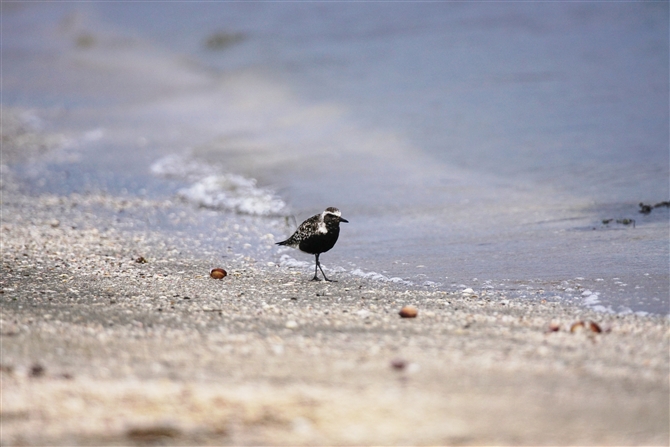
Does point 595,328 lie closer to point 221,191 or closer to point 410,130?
point 221,191

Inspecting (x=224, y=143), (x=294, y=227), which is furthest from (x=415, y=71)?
(x=294, y=227)

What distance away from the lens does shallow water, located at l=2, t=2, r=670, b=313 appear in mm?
7509

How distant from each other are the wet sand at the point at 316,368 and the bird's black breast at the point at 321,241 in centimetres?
61

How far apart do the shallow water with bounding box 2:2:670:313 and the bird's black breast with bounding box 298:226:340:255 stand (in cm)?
45

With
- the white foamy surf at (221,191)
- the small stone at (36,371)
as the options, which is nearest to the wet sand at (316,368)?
the small stone at (36,371)

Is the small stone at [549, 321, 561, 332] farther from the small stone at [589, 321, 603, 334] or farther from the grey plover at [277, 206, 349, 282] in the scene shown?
the grey plover at [277, 206, 349, 282]

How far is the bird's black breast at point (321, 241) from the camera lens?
661cm

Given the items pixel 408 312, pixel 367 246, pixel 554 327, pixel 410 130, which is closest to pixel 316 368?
pixel 408 312

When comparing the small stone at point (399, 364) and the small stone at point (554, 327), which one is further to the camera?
the small stone at point (554, 327)

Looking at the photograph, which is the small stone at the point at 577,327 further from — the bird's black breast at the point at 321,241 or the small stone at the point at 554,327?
the bird's black breast at the point at 321,241

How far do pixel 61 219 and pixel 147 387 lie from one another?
636cm

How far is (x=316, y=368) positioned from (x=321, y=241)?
2.76 m

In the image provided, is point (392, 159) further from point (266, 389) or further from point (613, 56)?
point (266, 389)

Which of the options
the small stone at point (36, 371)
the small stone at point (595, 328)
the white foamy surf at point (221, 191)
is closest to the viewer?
the small stone at point (36, 371)
